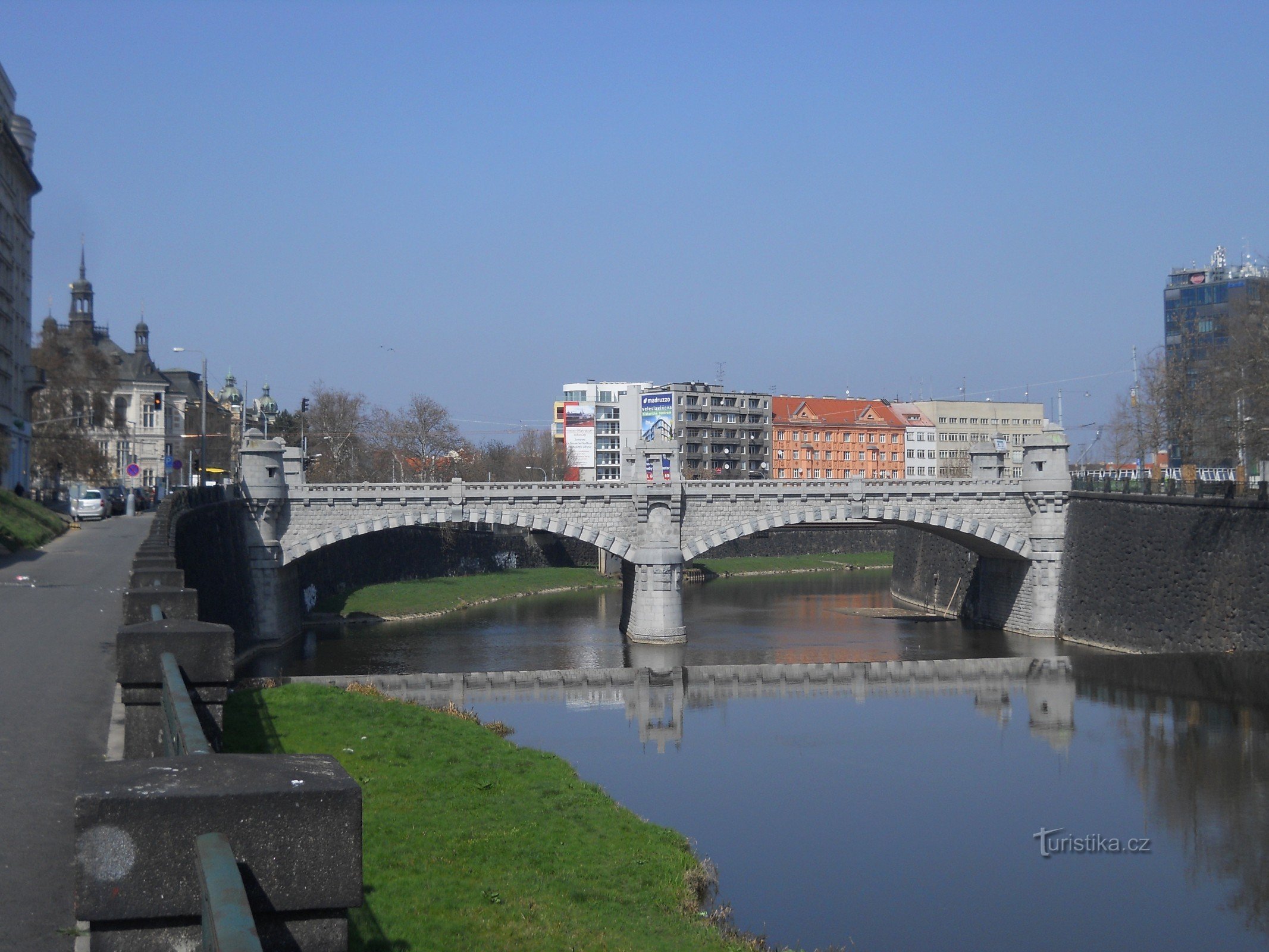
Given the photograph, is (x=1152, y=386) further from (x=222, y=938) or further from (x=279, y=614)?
(x=222, y=938)

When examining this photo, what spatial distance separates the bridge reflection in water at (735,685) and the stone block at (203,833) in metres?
29.3

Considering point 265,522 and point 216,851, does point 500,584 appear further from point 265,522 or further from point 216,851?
point 216,851

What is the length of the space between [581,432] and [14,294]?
324 ft

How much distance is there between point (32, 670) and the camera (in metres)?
18.5

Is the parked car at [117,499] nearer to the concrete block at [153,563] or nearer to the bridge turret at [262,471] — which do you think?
the bridge turret at [262,471]

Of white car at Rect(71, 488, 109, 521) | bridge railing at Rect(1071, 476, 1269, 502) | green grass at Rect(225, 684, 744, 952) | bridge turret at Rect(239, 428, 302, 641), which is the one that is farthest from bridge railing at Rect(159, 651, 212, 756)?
white car at Rect(71, 488, 109, 521)

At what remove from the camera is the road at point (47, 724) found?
30.6 feet

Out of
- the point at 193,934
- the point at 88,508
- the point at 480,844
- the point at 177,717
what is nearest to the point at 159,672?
the point at 177,717

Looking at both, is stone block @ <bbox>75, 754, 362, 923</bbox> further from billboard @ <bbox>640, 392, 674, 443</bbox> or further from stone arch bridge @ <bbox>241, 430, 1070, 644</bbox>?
billboard @ <bbox>640, 392, 674, 443</bbox>

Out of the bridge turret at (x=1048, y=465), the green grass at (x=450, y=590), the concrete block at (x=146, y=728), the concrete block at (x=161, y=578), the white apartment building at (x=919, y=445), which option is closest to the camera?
the concrete block at (x=146, y=728)

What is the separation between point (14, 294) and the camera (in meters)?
65.8

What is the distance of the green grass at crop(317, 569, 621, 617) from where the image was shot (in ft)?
209

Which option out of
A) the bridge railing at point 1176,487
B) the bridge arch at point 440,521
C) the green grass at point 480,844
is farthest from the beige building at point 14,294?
the bridge railing at point 1176,487

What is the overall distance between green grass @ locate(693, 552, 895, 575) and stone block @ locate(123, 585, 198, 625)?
78.2 meters
